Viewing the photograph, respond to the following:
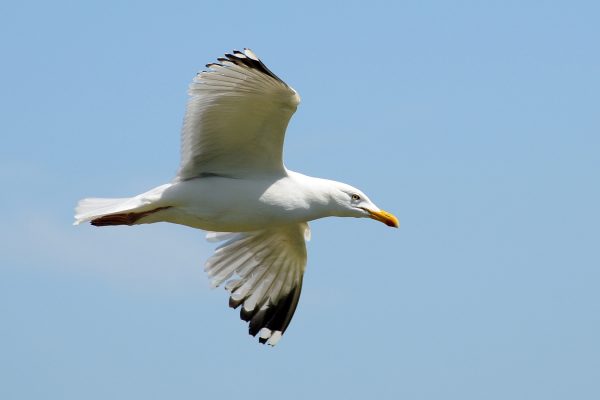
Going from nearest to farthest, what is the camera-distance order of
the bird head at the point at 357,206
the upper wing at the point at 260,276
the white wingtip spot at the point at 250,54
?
1. the white wingtip spot at the point at 250,54
2. the bird head at the point at 357,206
3. the upper wing at the point at 260,276

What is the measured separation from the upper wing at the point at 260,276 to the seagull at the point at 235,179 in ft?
5.10

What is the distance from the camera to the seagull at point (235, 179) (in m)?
11.0

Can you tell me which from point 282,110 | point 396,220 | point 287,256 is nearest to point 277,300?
point 287,256

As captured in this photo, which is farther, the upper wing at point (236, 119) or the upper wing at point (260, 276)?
the upper wing at point (260, 276)

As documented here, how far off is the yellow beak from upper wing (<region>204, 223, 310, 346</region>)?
1426mm

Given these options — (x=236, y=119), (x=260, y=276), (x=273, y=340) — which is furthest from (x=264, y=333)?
(x=236, y=119)

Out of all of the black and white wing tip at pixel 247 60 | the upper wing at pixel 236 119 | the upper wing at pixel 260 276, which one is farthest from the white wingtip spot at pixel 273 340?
the black and white wing tip at pixel 247 60

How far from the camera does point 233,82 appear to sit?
35.8 feet

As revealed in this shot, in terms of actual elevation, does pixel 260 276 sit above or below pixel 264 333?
above

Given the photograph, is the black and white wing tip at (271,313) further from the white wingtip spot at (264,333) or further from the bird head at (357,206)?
the bird head at (357,206)

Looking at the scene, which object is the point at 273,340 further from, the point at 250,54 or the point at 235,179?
the point at 250,54

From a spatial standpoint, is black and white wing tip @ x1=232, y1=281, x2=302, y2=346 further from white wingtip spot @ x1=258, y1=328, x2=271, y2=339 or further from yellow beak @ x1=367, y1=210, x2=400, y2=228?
yellow beak @ x1=367, y1=210, x2=400, y2=228

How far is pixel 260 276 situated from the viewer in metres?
13.4

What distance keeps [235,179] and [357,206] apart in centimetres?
119
